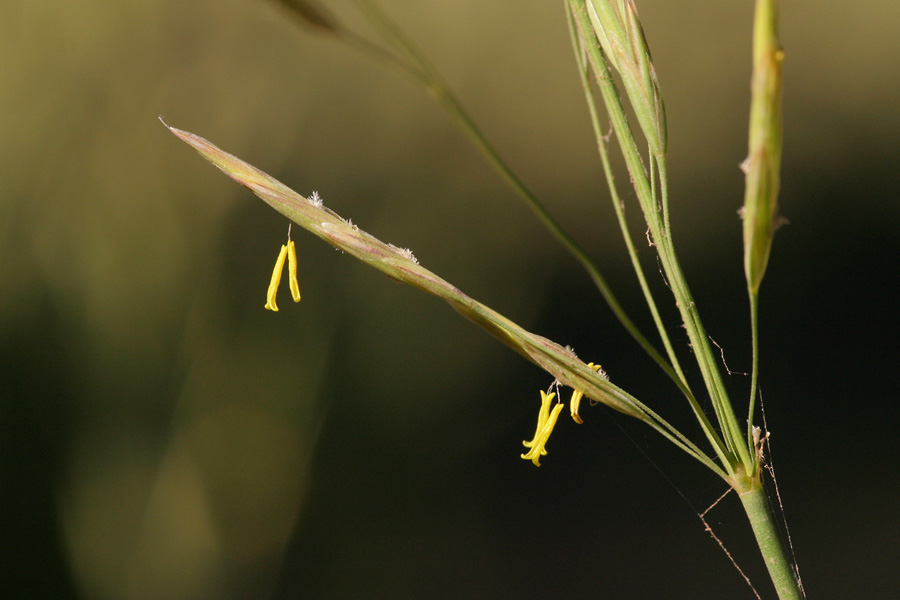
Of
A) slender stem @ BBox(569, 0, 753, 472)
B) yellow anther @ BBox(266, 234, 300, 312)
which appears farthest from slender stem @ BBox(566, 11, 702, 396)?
yellow anther @ BBox(266, 234, 300, 312)

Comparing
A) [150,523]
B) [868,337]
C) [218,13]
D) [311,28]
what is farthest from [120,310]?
[868,337]

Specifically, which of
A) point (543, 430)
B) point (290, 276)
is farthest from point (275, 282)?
point (543, 430)

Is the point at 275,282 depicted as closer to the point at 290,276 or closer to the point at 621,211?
the point at 290,276

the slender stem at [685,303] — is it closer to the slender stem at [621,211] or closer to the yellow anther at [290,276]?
the slender stem at [621,211]

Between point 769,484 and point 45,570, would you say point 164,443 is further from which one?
point 769,484

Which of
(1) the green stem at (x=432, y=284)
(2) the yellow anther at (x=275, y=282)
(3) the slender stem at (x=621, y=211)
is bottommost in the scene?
(2) the yellow anther at (x=275, y=282)

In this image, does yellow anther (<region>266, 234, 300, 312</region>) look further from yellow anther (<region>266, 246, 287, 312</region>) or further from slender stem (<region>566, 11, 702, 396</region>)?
slender stem (<region>566, 11, 702, 396</region>)

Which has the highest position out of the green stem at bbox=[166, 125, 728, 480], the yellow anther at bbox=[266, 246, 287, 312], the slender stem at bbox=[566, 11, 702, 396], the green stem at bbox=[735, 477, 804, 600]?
the slender stem at bbox=[566, 11, 702, 396]

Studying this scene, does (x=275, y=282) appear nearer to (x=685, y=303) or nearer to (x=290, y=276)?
(x=290, y=276)

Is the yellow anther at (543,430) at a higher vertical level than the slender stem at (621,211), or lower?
lower

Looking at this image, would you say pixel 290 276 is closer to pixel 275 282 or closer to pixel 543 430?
pixel 275 282

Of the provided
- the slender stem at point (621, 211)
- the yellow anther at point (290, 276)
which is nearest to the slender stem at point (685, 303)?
the slender stem at point (621, 211)
